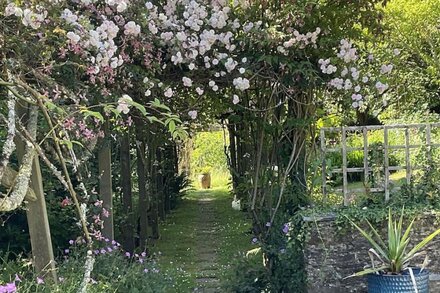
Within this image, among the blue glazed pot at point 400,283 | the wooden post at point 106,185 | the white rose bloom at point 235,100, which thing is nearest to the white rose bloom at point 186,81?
the white rose bloom at point 235,100

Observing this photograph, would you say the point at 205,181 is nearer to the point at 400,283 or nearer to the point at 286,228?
the point at 286,228

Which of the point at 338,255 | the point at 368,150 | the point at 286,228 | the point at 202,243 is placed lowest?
the point at 202,243

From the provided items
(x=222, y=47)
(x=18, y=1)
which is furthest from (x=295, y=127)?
(x=18, y=1)

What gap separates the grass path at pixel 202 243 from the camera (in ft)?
16.6

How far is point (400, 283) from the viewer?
362 centimetres

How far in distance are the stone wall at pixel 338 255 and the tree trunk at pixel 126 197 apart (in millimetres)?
1836

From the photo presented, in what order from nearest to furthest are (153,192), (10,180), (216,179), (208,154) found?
(10,180), (153,192), (216,179), (208,154)

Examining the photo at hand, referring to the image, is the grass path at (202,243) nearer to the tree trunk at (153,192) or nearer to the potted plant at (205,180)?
the tree trunk at (153,192)

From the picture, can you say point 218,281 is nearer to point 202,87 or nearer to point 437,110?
point 202,87

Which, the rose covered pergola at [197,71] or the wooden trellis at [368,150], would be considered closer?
the rose covered pergola at [197,71]

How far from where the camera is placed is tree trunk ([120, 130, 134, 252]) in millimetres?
5176

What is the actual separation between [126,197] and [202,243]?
2057 mm

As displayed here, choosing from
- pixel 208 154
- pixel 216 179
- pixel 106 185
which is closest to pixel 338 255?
pixel 106 185

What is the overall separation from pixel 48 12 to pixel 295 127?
2.22 m
